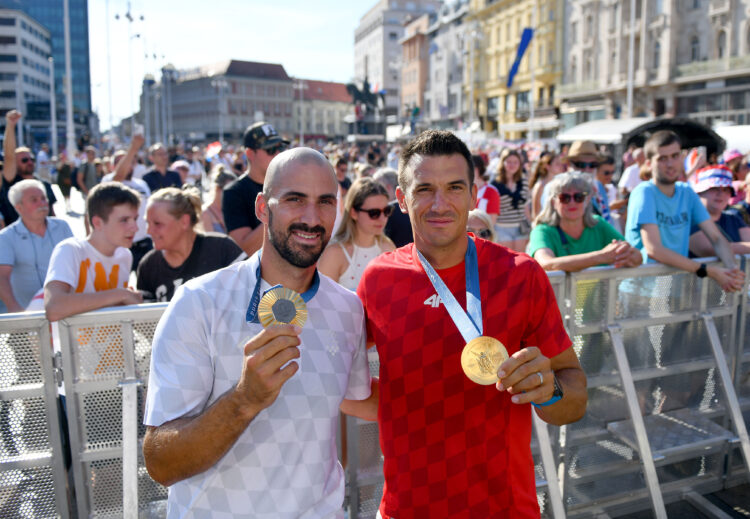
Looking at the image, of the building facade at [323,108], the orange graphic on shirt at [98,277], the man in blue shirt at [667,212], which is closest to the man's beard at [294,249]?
the orange graphic on shirt at [98,277]

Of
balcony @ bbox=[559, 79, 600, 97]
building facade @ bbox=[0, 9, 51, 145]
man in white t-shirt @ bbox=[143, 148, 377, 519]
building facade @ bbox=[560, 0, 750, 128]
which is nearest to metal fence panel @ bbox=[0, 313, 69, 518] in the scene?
man in white t-shirt @ bbox=[143, 148, 377, 519]

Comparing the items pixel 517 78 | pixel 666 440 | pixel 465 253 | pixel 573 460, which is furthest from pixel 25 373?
pixel 517 78

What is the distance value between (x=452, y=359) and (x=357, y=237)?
2.56 metres

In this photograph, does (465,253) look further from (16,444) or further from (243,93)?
(243,93)

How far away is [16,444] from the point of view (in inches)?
118

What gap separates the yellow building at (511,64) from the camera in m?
52.3

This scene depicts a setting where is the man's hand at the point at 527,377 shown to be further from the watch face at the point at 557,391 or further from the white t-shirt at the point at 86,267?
the white t-shirt at the point at 86,267

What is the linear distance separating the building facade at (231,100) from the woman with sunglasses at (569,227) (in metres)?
112

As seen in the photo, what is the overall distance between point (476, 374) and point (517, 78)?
204 ft

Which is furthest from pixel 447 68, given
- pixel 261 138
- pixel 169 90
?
pixel 261 138

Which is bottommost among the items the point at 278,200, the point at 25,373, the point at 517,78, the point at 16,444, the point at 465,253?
the point at 16,444

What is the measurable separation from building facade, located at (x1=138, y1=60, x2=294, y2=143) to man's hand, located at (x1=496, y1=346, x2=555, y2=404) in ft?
375

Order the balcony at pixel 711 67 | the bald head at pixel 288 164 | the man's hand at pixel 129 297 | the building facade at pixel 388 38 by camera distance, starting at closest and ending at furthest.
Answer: the bald head at pixel 288 164 < the man's hand at pixel 129 297 < the balcony at pixel 711 67 < the building facade at pixel 388 38

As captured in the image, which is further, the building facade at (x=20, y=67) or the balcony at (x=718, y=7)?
the building facade at (x=20, y=67)
